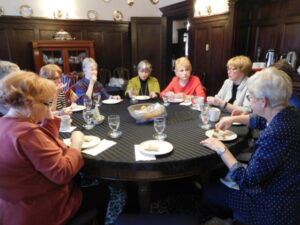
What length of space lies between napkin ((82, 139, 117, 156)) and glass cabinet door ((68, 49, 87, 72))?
3726 millimetres

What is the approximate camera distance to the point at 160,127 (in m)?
1.48

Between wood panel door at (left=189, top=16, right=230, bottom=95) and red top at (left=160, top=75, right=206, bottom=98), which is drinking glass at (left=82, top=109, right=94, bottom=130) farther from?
wood panel door at (left=189, top=16, right=230, bottom=95)

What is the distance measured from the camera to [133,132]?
5.41 feet

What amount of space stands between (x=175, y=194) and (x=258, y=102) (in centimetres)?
125

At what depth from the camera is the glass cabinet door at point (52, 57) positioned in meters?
4.51

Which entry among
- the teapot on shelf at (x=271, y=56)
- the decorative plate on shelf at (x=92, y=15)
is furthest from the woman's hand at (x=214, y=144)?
the decorative plate on shelf at (x=92, y=15)

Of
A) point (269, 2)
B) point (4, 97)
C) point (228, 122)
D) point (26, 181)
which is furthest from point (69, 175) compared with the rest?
point (269, 2)

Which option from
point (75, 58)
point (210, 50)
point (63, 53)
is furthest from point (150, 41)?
point (63, 53)

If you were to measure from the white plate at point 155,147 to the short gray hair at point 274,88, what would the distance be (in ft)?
1.86

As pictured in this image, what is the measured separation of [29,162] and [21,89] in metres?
0.34

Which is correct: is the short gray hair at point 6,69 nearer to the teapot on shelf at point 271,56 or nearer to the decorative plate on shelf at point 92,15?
the teapot on shelf at point 271,56

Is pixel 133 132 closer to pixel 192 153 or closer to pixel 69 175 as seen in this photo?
pixel 192 153

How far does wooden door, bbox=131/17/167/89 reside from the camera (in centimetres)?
528

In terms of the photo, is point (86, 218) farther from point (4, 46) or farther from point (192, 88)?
point (4, 46)
